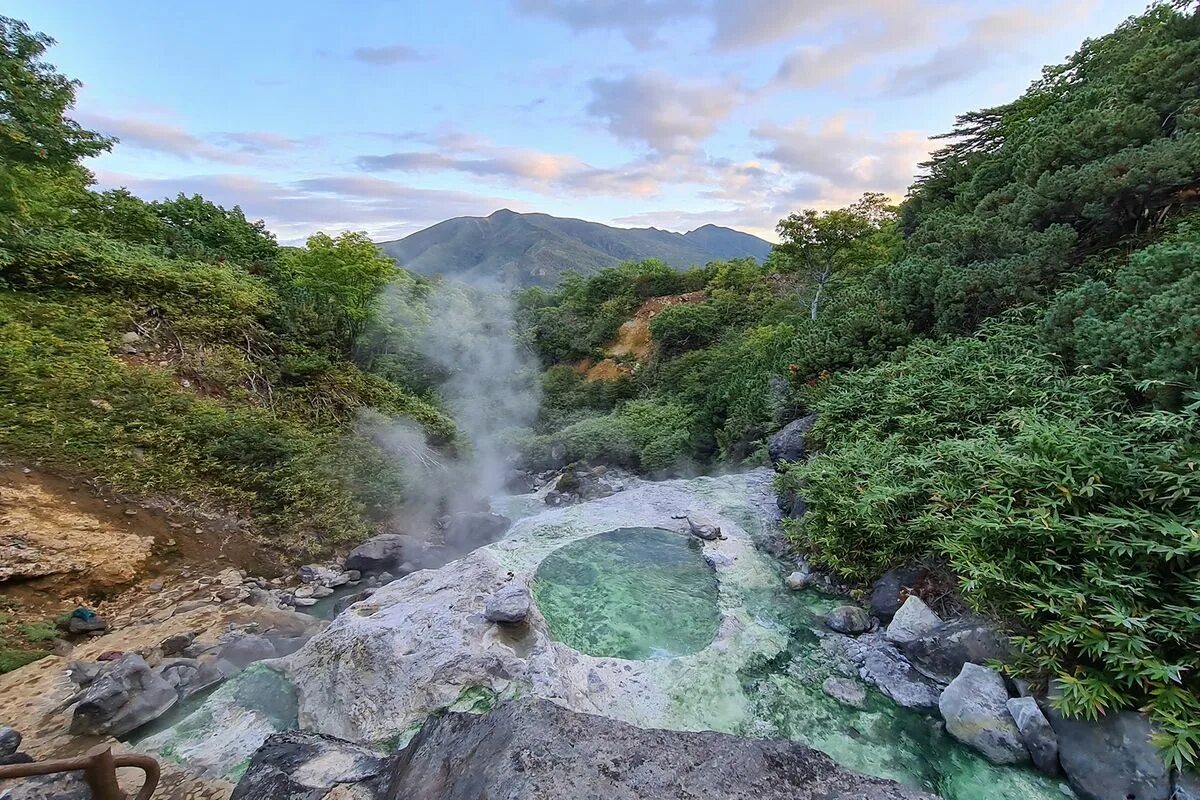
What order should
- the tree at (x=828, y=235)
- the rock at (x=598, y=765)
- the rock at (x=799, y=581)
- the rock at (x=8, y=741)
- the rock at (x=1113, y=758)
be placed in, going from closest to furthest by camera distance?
the rock at (x=598, y=765), the rock at (x=1113, y=758), the rock at (x=8, y=741), the rock at (x=799, y=581), the tree at (x=828, y=235)

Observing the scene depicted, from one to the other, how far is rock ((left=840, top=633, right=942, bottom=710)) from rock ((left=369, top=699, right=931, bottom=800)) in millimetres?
2091

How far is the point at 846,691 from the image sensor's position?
487 centimetres

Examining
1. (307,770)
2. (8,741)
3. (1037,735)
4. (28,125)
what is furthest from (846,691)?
(28,125)

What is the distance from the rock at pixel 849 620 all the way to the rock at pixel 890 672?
0.12 meters

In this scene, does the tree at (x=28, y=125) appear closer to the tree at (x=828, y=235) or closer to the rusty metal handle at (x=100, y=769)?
the rusty metal handle at (x=100, y=769)

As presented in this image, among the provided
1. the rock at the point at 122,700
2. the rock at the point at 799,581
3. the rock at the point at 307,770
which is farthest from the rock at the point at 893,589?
the rock at the point at 122,700

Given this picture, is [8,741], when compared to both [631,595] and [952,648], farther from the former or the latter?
[952,648]

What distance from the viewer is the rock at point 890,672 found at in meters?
4.69

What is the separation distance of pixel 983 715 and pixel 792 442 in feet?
21.0

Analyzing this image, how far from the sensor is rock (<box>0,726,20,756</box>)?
4102 mm

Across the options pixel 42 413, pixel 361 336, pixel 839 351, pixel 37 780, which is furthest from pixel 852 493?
pixel 361 336

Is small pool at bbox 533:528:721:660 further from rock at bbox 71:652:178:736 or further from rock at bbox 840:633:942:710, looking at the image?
rock at bbox 71:652:178:736

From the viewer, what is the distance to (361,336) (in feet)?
46.8

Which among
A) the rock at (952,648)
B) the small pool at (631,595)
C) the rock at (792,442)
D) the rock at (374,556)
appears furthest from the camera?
the rock at (792,442)
